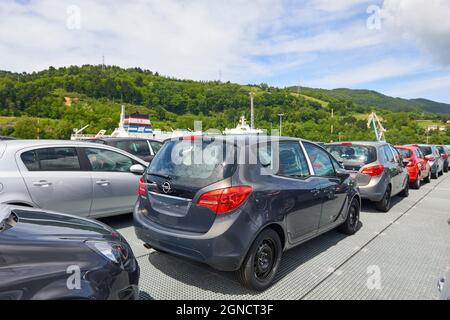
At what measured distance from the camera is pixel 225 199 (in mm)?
2754

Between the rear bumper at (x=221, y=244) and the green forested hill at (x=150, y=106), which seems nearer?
the rear bumper at (x=221, y=244)

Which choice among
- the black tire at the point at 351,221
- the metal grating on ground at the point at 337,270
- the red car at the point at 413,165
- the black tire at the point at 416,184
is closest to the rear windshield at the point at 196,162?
the metal grating on ground at the point at 337,270

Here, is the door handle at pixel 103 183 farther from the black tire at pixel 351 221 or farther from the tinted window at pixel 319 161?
the black tire at pixel 351 221

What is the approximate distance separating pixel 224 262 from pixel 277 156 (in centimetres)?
131

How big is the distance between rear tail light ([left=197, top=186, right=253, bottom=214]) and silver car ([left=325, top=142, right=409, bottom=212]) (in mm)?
4267

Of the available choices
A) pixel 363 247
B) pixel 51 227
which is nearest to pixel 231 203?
pixel 51 227

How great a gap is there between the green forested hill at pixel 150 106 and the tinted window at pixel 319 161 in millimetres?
49293

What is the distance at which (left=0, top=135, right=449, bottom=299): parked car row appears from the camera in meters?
1.83

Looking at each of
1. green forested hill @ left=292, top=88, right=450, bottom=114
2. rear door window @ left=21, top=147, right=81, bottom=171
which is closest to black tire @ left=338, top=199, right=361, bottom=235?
rear door window @ left=21, top=147, right=81, bottom=171

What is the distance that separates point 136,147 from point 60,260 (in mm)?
7395

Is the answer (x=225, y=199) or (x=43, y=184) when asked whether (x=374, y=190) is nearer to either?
(x=225, y=199)

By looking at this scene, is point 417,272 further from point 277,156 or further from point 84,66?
point 84,66

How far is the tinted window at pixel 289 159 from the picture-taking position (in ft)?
10.6

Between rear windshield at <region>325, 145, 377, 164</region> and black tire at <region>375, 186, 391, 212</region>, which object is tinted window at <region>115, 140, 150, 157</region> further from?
black tire at <region>375, 186, 391, 212</region>
